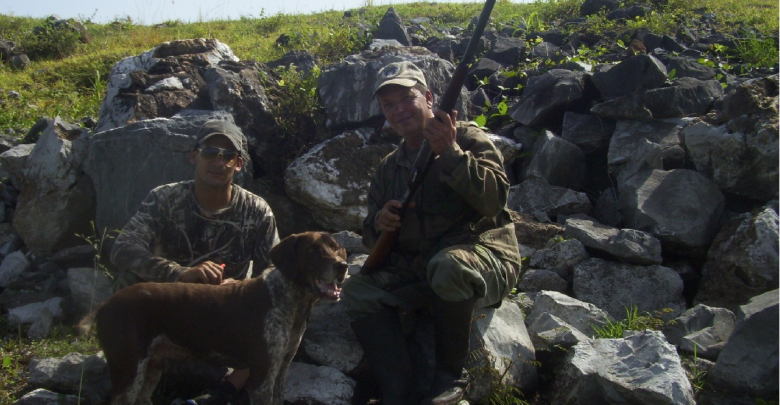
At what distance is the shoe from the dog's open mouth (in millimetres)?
1072

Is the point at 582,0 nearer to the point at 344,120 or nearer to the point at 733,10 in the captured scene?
the point at 733,10

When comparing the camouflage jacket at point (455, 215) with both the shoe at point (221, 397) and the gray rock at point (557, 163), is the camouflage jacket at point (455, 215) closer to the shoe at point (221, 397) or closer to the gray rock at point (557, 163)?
the shoe at point (221, 397)

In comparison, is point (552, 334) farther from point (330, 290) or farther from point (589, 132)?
point (589, 132)

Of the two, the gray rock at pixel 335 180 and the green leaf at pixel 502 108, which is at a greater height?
the green leaf at pixel 502 108

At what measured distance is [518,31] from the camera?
11281 millimetres

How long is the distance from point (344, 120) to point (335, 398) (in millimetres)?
3607

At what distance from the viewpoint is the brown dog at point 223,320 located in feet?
11.5

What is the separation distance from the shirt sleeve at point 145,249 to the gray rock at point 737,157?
15.7ft

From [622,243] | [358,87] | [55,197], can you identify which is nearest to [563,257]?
[622,243]

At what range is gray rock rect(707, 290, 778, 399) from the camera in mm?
3516

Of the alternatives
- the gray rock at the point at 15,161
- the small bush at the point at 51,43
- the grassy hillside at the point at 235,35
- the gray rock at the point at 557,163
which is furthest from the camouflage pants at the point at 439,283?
the small bush at the point at 51,43

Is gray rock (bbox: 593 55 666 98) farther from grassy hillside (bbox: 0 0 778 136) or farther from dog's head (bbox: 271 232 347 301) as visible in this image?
dog's head (bbox: 271 232 347 301)

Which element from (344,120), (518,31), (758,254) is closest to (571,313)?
(758,254)

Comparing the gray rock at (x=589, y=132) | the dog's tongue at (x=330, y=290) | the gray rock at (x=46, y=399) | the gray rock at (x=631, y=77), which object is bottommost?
the gray rock at (x=46, y=399)
